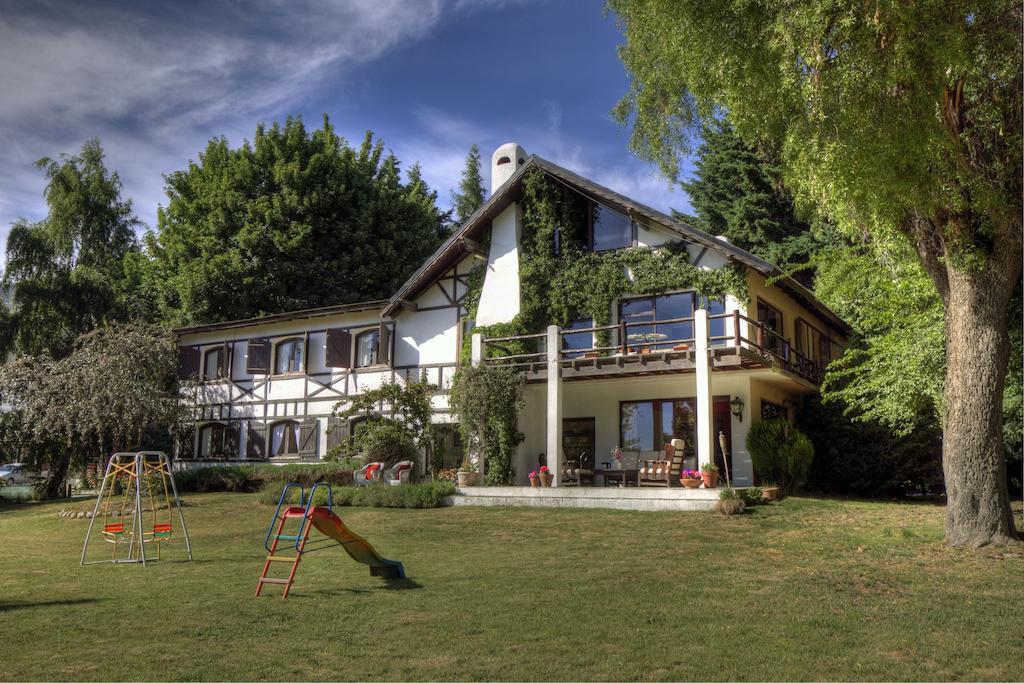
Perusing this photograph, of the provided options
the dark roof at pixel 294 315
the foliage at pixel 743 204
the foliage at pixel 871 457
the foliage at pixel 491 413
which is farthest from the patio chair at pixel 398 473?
the foliage at pixel 743 204

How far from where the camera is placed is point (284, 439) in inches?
993

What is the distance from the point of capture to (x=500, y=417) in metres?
19.5

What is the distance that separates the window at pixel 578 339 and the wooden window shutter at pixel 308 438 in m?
8.34

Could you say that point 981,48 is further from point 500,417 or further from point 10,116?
point 500,417

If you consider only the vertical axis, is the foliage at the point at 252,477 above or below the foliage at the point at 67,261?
below

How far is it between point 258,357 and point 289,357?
3.09 ft

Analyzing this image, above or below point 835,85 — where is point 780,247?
above

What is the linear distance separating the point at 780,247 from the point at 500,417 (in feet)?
65.7

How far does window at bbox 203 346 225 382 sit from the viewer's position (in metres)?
27.1

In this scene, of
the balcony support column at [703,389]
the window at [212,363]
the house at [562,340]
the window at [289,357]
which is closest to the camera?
the balcony support column at [703,389]

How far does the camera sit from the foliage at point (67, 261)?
86.8 ft

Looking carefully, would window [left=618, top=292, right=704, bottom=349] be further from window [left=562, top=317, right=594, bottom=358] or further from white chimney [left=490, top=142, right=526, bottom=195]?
white chimney [left=490, top=142, right=526, bottom=195]

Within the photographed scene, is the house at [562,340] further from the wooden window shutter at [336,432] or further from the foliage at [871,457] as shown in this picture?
the foliage at [871,457]

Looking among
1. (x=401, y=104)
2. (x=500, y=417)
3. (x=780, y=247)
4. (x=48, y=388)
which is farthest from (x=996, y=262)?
(x=780, y=247)
